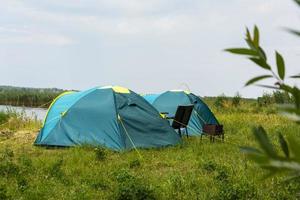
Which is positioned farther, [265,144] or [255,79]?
[255,79]

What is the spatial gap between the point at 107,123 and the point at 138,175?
3320mm

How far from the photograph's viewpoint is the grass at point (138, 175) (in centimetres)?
584

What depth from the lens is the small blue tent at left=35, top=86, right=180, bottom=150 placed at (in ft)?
34.3

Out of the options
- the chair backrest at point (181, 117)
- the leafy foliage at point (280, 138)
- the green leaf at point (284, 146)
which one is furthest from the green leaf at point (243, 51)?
the chair backrest at point (181, 117)

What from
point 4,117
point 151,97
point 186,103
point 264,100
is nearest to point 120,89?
point 186,103

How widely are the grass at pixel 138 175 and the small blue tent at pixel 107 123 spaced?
0.38 metres

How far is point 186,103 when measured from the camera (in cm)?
1431

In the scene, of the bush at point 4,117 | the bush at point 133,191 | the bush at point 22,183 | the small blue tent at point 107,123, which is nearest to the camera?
the bush at point 133,191

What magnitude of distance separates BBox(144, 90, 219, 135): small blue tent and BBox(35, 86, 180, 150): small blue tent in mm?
2785

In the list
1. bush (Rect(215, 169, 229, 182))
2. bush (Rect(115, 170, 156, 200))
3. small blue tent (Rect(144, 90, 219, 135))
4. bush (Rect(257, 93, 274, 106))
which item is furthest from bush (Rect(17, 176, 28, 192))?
bush (Rect(257, 93, 274, 106))

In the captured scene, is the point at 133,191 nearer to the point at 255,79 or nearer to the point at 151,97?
the point at 255,79

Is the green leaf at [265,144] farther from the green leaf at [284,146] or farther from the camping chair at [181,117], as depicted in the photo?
the camping chair at [181,117]

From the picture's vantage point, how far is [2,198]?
18.5 feet

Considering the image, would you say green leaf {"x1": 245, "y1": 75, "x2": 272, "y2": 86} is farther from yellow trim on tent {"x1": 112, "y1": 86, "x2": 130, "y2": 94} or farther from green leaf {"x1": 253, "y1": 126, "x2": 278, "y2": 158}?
yellow trim on tent {"x1": 112, "y1": 86, "x2": 130, "y2": 94}
